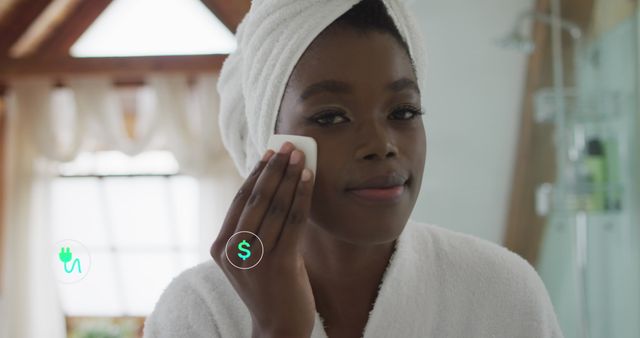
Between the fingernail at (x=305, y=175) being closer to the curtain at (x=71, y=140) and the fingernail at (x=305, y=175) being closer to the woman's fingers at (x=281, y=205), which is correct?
the woman's fingers at (x=281, y=205)

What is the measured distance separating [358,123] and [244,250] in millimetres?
117

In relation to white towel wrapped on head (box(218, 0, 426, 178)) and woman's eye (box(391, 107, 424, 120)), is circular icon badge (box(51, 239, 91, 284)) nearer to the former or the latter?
white towel wrapped on head (box(218, 0, 426, 178))

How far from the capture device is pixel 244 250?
39 centimetres

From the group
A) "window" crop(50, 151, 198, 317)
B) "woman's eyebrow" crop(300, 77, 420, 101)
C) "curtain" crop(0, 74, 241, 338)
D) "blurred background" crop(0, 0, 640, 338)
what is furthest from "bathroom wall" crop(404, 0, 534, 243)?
"curtain" crop(0, 74, 241, 338)

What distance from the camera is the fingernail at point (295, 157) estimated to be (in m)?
0.38

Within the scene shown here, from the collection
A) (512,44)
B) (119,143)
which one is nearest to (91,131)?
(119,143)

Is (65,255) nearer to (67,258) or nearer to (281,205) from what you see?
(67,258)

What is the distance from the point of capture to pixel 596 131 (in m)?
1.36

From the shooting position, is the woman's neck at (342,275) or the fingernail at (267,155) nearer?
the fingernail at (267,155)

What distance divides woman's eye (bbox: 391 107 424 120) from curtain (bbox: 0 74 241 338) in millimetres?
2358

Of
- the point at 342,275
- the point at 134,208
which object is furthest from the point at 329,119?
the point at 134,208

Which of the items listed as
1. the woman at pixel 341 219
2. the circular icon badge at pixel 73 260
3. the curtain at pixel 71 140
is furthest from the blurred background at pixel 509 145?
the curtain at pixel 71 140

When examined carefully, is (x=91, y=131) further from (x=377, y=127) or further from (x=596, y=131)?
(x=377, y=127)

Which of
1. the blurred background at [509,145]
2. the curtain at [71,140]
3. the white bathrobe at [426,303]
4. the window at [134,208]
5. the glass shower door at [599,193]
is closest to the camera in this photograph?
the white bathrobe at [426,303]
